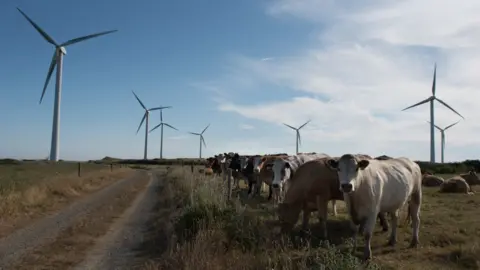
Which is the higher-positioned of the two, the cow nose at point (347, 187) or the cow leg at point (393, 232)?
the cow nose at point (347, 187)

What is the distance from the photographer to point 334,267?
25.3 ft

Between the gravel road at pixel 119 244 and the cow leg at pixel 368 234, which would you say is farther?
the gravel road at pixel 119 244

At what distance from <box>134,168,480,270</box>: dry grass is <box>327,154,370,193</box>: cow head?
4.36 ft

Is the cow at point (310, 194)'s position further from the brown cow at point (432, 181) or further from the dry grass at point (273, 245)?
the brown cow at point (432, 181)

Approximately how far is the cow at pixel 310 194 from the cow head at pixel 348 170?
100 inches

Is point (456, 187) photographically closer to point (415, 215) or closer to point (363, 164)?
point (415, 215)

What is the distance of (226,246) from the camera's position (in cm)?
1036

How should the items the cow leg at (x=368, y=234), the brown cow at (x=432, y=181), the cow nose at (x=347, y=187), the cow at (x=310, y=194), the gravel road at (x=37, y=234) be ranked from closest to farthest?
the cow nose at (x=347, y=187), the cow leg at (x=368, y=234), the gravel road at (x=37, y=234), the cow at (x=310, y=194), the brown cow at (x=432, y=181)

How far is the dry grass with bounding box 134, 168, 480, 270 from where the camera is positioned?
8891 mm

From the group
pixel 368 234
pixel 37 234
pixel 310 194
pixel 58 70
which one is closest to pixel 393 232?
pixel 368 234

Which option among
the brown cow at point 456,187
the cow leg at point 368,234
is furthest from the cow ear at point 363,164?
the brown cow at point 456,187

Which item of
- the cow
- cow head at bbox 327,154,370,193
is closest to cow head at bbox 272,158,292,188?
the cow

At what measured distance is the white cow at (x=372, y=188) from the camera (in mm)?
10430

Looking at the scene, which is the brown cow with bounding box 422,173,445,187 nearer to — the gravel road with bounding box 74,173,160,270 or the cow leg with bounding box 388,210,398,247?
the gravel road with bounding box 74,173,160,270
